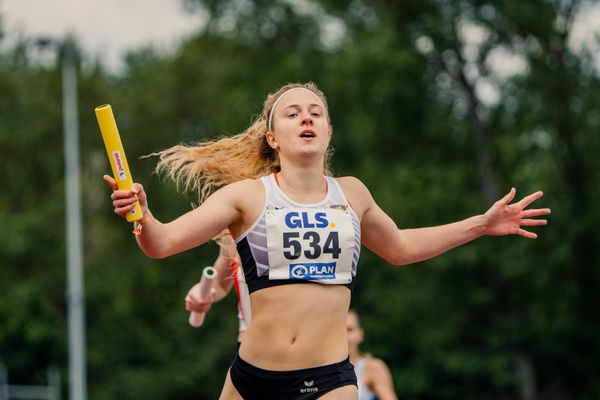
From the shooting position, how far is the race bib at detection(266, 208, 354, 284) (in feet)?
16.6

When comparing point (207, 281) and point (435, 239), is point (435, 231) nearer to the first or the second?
point (435, 239)

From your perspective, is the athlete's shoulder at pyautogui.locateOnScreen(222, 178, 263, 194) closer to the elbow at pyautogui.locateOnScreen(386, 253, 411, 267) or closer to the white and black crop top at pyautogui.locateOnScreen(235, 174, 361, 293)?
the white and black crop top at pyautogui.locateOnScreen(235, 174, 361, 293)

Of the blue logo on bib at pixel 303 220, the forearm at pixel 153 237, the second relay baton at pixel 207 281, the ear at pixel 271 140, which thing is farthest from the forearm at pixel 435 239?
the second relay baton at pixel 207 281

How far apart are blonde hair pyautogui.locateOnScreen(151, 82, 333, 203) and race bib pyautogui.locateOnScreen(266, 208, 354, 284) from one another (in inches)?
30.2

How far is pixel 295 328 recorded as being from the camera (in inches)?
198

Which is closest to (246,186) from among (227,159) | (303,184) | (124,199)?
(303,184)

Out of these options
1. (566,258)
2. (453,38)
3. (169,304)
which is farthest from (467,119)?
(169,304)

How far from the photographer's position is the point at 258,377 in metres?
5.09

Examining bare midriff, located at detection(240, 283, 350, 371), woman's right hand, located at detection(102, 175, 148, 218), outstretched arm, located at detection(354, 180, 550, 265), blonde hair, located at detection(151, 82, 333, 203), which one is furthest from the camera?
blonde hair, located at detection(151, 82, 333, 203)

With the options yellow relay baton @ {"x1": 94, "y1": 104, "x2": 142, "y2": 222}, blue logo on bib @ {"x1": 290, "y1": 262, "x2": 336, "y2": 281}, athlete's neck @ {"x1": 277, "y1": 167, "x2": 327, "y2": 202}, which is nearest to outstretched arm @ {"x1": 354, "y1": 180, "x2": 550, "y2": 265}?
athlete's neck @ {"x1": 277, "y1": 167, "x2": 327, "y2": 202}

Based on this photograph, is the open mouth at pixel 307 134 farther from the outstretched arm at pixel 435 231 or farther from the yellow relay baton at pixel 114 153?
the yellow relay baton at pixel 114 153

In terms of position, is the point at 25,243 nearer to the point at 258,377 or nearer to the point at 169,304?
the point at 169,304

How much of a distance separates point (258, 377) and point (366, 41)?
24.3m

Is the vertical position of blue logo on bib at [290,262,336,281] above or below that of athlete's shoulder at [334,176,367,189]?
below
